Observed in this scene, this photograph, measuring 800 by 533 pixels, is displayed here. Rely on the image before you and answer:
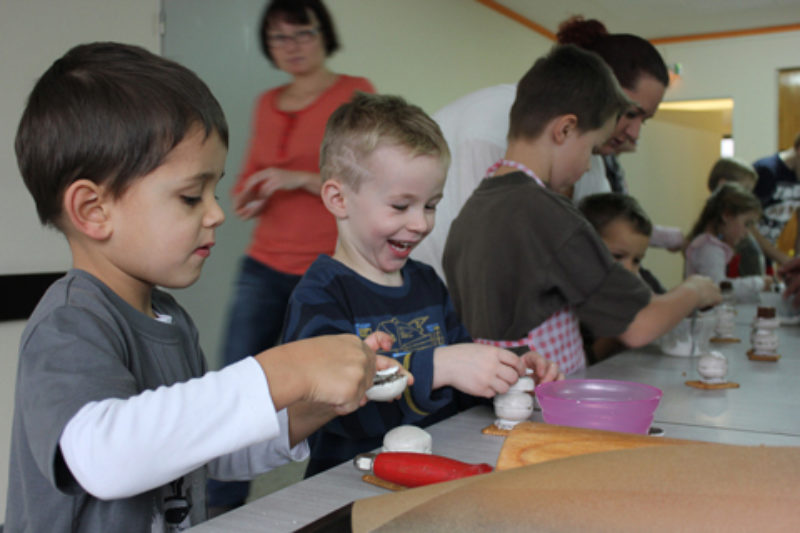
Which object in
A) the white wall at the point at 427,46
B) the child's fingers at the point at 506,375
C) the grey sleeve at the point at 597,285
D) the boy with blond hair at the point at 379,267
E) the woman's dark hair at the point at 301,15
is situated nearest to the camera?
the child's fingers at the point at 506,375

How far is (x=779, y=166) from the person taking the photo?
4.04 m

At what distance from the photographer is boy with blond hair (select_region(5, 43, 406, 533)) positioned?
57 centimetres

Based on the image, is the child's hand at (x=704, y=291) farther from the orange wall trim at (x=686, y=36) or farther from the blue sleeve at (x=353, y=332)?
the orange wall trim at (x=686, y=36)

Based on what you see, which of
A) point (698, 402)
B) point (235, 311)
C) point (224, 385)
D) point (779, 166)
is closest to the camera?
point (224, 385)

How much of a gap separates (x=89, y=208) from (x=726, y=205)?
10.6 ft

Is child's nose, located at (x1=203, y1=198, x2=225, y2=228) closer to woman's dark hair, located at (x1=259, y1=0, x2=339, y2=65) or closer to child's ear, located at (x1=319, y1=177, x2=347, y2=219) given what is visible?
child's ear, located at (x1=319, y1=177, x2=347, y2=219)

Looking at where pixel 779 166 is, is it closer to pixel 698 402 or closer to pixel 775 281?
pixel 775 281

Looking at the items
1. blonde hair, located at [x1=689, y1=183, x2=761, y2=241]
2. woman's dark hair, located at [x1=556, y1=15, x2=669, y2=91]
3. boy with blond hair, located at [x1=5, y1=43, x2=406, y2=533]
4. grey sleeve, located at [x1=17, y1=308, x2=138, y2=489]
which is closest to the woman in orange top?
woman's dark hair, located at [x1=556, y1=15, x2=669, y2=91]

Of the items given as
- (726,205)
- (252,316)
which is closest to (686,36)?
(726,205)

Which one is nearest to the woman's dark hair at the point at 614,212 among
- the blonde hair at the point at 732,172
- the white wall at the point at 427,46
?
the white wall at the point at 427,46

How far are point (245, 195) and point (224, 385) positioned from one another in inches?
62.6

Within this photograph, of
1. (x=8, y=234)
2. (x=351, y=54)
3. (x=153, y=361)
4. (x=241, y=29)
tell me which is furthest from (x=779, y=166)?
(x=153, y=361)

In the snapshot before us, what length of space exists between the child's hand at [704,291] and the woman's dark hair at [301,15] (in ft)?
3.99

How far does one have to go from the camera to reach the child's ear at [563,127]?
5.22 feet
